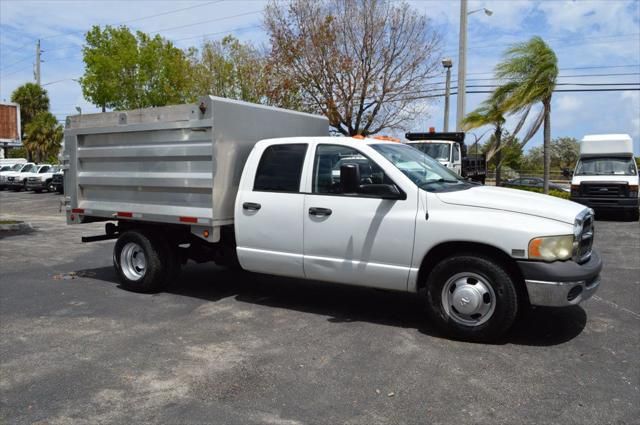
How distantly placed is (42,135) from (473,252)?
5412cm

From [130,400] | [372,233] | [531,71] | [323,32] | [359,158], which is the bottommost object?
[130,400]

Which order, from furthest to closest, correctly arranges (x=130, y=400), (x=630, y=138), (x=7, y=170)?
(x=7, y=170), (x=630, y=138), (x=130, y=400)

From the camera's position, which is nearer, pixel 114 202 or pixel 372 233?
pixel 372 233

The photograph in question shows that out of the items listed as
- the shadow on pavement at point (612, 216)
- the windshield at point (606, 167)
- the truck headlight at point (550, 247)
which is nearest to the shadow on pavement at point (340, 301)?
the truck headlight at point (550, 247)

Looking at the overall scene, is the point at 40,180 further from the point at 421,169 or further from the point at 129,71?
the point at 421,169

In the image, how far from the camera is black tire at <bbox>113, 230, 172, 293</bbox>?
7164 mm

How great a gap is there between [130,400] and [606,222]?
1566 centimetres

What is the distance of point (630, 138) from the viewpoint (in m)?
17.6

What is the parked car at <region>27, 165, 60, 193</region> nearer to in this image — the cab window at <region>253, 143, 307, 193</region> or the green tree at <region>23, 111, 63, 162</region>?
the green tree at <region>23, 111, 63, 162</region>

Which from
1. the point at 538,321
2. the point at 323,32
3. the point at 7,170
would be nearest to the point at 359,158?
the point at 538,321

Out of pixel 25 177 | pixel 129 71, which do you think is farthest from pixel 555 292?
pixel 25 177

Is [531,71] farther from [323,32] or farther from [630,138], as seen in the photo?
[323,32]

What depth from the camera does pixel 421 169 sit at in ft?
19.4

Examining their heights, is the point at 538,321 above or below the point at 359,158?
below
